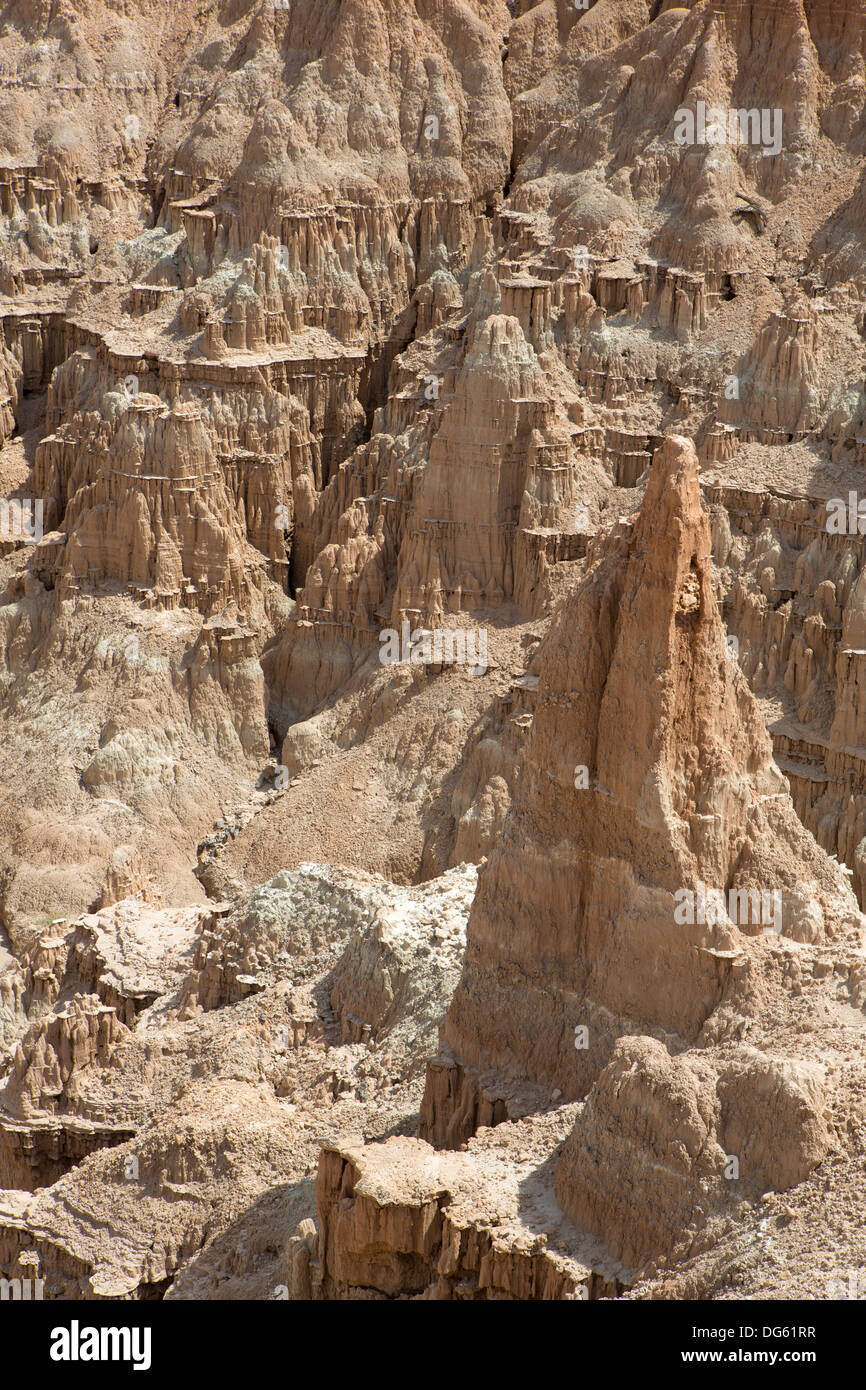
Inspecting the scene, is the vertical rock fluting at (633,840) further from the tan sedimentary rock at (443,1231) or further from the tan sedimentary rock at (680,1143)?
the tan sedimentary rock at (680,1143)

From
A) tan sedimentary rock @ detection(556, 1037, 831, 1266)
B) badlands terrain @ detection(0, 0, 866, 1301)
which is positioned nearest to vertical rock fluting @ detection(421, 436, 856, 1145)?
badlands terrain @ detection(0, 0, 866, 1301)

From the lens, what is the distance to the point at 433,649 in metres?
52.7

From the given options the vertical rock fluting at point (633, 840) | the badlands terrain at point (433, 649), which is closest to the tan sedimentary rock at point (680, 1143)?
the badlands terrain at point (433, 649)

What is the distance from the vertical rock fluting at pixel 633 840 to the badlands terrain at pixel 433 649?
0.06m

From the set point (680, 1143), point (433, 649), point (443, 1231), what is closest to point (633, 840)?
point (680, 1143)

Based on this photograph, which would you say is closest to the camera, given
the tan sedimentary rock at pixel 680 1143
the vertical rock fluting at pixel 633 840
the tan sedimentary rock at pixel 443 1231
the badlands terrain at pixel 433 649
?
the tan sedimentary rock at pixel 680 1143

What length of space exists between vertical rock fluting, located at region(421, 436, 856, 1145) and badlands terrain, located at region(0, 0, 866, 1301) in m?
0.06

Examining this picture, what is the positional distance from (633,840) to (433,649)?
986 inches

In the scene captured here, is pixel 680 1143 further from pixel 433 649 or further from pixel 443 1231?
pixel 433 649

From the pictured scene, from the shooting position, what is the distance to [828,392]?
5272 cm

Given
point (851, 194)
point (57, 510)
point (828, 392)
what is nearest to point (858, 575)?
point (828, 392)

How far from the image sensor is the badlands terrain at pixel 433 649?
86.9ft

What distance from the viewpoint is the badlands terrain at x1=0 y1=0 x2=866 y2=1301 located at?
26.5 meters

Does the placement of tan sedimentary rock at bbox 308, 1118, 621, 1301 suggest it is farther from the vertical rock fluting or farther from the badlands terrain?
the vertical rock fluting
